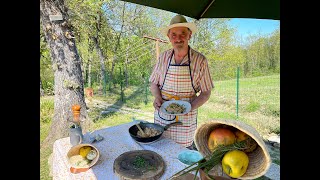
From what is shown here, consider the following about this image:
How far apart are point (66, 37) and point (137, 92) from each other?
4.13 metres

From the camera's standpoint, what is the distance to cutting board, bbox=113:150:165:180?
1306mm

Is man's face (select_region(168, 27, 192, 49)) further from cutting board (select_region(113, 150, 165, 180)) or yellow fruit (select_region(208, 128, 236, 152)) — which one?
yellow fruit (select_region(208, 128, 236, 152))

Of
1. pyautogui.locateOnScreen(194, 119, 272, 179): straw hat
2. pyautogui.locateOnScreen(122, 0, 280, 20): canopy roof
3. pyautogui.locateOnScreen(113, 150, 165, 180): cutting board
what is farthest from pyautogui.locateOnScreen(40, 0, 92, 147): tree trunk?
pyautogui.locateOnScreen(194, 119, 272, 179): straw hat

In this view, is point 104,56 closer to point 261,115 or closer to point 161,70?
point 261,115

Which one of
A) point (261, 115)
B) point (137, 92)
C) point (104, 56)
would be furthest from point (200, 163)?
point (104, 56)

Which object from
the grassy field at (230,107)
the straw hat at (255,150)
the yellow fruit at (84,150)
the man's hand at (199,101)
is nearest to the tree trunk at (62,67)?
the grassy field at (230,107)

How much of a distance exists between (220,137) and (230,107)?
5.71 metres

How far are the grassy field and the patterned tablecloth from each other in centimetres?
344

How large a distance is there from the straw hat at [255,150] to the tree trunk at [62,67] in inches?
159

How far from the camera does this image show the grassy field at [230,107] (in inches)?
216

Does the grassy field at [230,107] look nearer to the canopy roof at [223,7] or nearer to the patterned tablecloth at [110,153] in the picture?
the canopy roof at [223,7]

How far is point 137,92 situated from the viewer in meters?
8.30

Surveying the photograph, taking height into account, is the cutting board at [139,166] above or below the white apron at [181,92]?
below
